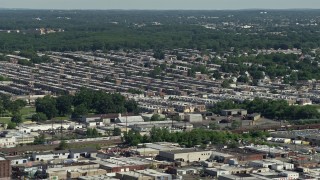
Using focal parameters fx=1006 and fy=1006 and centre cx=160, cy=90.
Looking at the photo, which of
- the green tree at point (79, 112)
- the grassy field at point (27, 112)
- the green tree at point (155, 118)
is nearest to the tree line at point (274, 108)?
the green tree at point (155, 118)

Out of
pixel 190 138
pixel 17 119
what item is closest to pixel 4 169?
pixel 190 138

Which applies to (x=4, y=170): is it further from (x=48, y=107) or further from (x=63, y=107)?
(x=63, y=107)

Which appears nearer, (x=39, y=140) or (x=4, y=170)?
(x=4, y=170)

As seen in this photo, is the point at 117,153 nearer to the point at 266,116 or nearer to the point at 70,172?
the point at 70,172

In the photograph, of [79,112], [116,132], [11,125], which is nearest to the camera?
[116,132]

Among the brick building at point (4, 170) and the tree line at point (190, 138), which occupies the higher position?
the brick building at point (4, 170)

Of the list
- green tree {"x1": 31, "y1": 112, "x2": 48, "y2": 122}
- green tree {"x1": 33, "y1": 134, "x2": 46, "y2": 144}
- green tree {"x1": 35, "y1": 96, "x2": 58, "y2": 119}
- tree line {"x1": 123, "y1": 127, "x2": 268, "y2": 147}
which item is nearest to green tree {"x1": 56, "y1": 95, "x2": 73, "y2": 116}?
green tree {"x1": 35, "y1": 96, "x2": 58, "y2": 119}

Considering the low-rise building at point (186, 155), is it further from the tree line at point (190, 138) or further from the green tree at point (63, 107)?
the green tree at point (63, 107)

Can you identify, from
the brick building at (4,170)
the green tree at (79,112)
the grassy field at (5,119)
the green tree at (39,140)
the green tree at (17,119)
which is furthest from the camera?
the green tree at (79,112)

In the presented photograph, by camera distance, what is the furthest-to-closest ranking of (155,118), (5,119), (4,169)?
1. (5,119)
2. (155,118)
3. (4,169)

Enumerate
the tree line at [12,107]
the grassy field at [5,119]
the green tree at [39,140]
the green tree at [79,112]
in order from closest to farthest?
1. the green tree at [39,140]
2. the tree line at [12,107]
3. the grassy field at [5,119]
4. the green tree at [79,112]

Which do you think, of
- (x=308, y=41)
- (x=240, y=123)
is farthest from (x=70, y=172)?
(x=308, y=41)
